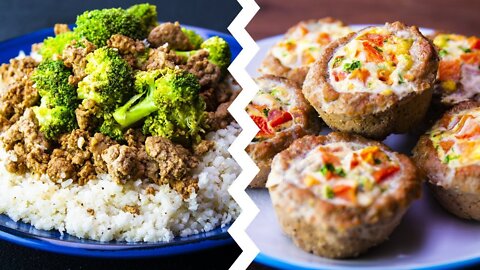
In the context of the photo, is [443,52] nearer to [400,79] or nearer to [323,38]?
[323,38]

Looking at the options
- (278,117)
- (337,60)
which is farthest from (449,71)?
(278,117)

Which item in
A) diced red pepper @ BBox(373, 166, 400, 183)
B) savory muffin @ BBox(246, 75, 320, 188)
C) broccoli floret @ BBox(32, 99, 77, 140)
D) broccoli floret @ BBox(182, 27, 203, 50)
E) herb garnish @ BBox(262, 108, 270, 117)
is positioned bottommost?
diced red pepper @ BBox(373, 166, 400, 183)

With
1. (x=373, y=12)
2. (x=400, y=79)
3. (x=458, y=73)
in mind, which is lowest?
(x=373, y=12)

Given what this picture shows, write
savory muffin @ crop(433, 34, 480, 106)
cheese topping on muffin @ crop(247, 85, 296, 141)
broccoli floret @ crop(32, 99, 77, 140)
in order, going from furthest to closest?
savory muffin @ crop(433, 34, 480, 106) → broccoli floret @ crop(32, 99, 77, 140) → cheese topping on muffin @ crop(247, 85, 296, 141)

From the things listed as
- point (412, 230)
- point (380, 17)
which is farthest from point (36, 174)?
→ point (380, 17)

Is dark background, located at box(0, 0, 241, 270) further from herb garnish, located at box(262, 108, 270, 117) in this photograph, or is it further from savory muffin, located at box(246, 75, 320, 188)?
herb garnish, located at box(262, 108, 270, 117)

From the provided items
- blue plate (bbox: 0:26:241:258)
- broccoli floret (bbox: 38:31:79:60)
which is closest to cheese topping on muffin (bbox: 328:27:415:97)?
blue plate (bbox: 0:26:241:258)
